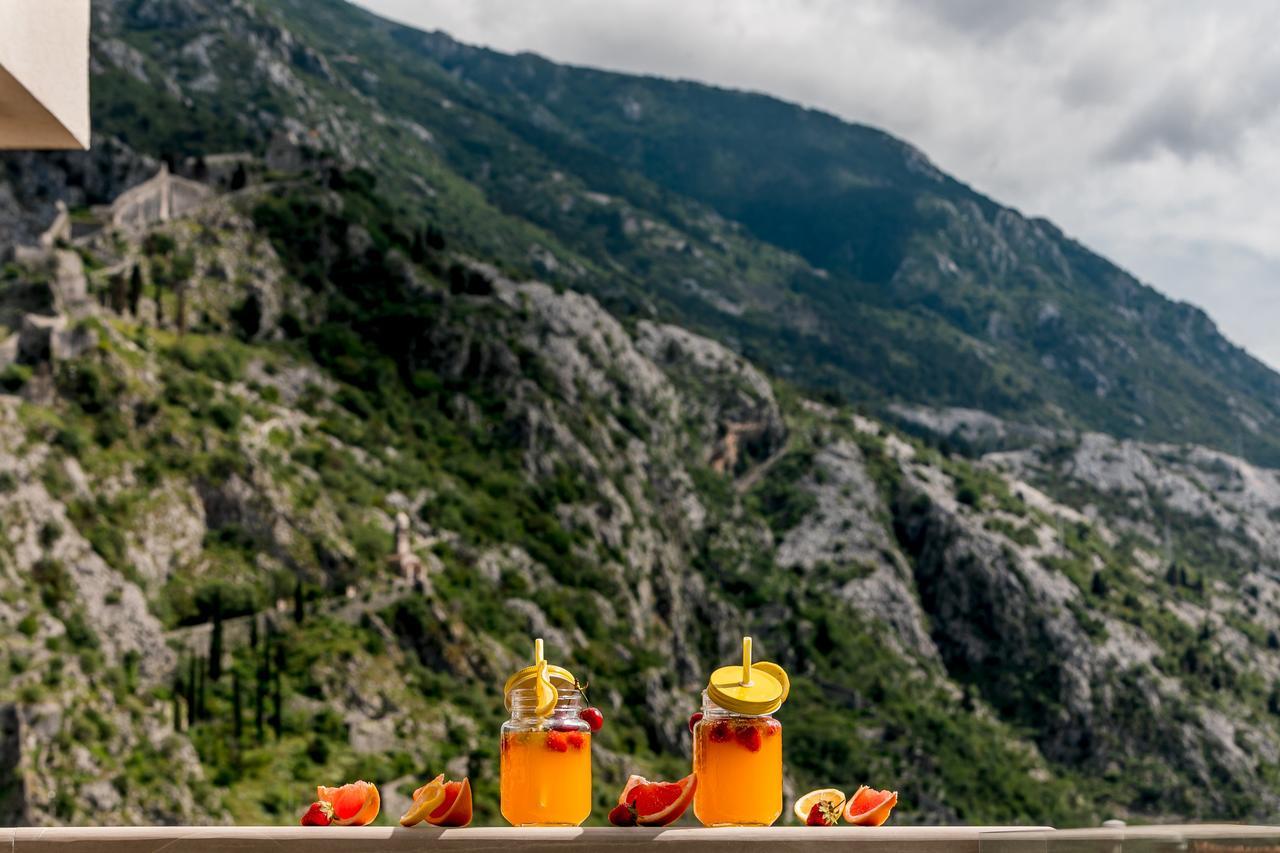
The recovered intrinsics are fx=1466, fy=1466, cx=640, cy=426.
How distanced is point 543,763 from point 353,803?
2.39 ft

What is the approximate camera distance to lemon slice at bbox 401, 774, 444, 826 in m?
5.08

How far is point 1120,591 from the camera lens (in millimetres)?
119438

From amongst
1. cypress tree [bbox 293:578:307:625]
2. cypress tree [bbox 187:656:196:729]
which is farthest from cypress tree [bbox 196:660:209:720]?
cypress tree [bbox 293:578:307:625]

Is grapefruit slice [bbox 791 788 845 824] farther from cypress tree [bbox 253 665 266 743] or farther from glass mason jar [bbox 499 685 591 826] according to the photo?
cypress tree [bbox 253 665 266 743]

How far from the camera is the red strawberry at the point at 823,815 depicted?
538 cm

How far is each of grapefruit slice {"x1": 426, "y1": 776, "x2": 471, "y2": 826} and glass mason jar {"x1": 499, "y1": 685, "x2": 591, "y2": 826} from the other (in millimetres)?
151

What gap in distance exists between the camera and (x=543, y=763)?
17.1 ft

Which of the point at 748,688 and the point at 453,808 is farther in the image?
the point at 748,688

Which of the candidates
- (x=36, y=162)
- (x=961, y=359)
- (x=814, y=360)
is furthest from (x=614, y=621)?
(x=961, y=359)

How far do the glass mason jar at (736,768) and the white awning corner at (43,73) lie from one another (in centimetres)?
293

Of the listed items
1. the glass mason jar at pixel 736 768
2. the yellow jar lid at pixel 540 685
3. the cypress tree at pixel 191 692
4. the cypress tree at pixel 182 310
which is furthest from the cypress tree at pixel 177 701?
the glass mason jar at pixel 736 768

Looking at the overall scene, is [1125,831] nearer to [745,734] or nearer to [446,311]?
[745,734]

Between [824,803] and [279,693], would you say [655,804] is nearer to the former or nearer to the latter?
[824,803]

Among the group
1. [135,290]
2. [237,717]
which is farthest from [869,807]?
[135,290]
